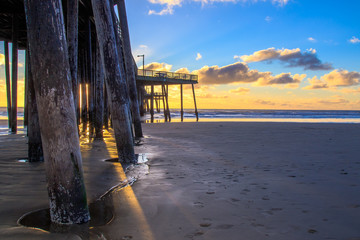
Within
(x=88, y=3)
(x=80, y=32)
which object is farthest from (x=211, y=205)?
(x=80, y=32)

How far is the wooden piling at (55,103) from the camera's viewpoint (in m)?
2.00

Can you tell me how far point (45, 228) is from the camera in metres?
2.08

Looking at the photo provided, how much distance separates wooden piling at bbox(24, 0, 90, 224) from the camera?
200cm

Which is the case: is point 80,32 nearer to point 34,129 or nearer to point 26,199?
point 34,129

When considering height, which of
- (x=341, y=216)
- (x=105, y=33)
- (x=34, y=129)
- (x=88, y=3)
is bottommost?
(x=341, y=216)

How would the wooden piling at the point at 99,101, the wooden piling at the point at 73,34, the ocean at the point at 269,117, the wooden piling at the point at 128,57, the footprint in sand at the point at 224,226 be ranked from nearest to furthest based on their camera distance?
the footprint in sand at the point at 224,226 < the wooden piling at the point at 73,34 < the wooden piling at the point at 128,57 < the wooden piling at the point at 99,101 < the ocean at the point at 269,117

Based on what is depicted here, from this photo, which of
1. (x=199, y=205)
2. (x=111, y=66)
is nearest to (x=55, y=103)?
(x=199, y=205)

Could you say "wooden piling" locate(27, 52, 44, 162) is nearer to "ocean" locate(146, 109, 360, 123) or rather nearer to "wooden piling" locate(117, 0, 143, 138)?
"wooden piling" locate(117, 0, 143, 138)

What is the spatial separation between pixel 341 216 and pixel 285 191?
0.77 m

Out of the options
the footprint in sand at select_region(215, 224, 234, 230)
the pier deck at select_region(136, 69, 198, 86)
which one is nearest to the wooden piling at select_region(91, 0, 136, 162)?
the footprint in sand at select_region(215, 224, 234, 230)

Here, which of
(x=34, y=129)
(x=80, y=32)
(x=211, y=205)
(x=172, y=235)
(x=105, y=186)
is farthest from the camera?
(x=80, y=32)

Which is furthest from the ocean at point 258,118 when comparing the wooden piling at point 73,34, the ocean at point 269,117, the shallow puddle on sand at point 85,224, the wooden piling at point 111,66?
the shallow puddle on sand at point 85,224

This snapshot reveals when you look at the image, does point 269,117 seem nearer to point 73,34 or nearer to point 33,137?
point 73,34

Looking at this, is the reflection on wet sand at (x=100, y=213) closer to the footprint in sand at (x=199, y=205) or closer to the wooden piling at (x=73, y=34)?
the footprint in sand at (x=199, y=205)
